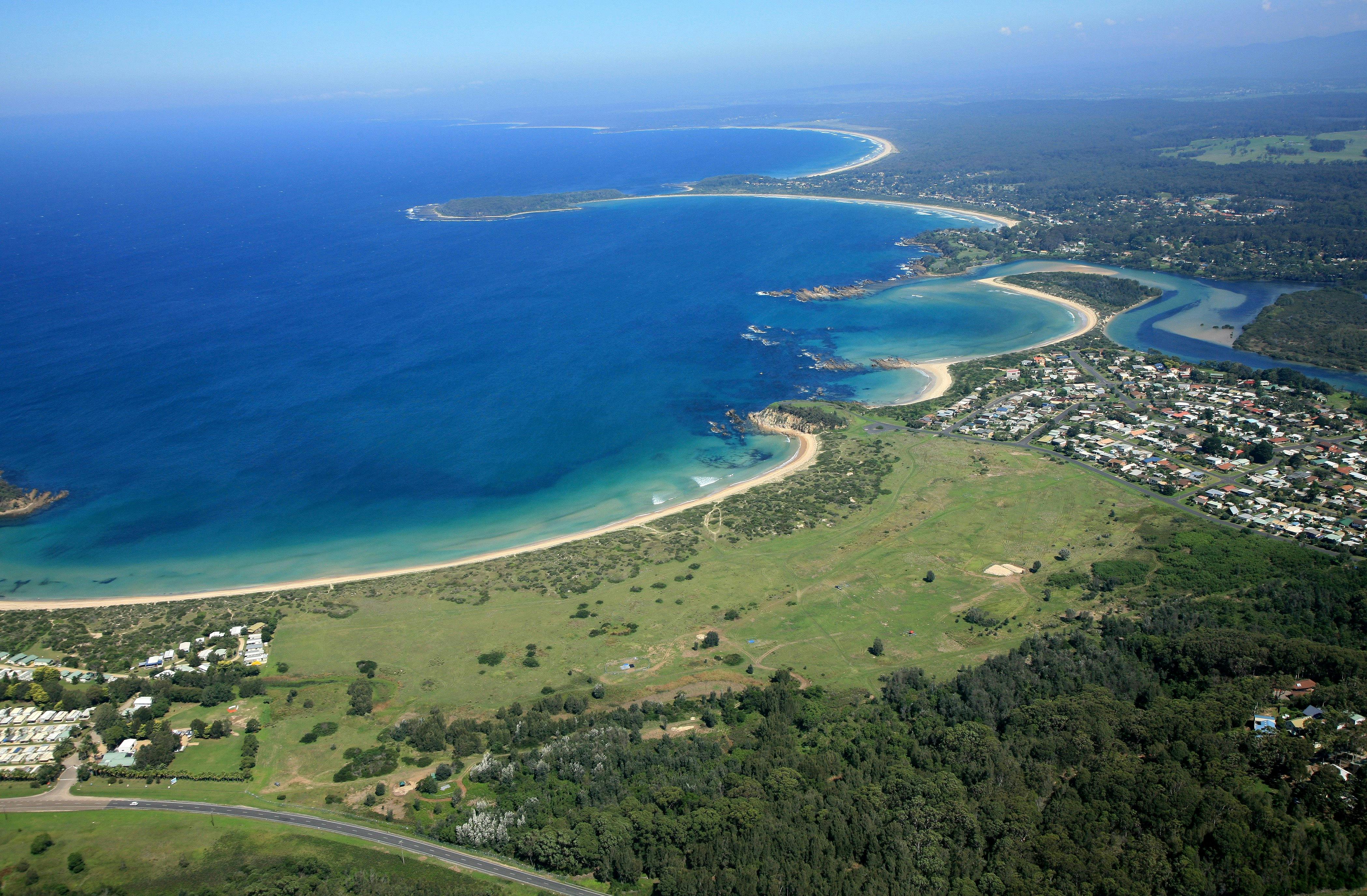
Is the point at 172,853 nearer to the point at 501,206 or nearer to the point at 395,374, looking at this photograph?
the point at 395,374

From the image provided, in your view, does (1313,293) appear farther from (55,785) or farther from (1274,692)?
(55,785)

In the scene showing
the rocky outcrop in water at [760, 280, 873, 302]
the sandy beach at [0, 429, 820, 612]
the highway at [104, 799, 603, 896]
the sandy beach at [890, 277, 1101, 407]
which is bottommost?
the highway at [104, 799, 603, 896]

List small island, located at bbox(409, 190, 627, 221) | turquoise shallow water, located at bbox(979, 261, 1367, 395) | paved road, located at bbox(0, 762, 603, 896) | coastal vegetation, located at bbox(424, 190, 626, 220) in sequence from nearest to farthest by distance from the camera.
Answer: paved road, located at bbox(0, 762, 603, 896) < turquoise shallow water, located at bbox(979, 261, 1367, 395) < small island, located at bbox(409, 190, 627, 221) < coastal vegetation, located at bbox(424, 190, 626, 220)

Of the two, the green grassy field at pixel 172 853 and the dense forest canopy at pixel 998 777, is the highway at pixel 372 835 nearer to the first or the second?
the green grassy field at pixel 172 853

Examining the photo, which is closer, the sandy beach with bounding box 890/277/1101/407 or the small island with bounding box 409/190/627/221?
the sandy beach with bounding box 890/277/1101/407

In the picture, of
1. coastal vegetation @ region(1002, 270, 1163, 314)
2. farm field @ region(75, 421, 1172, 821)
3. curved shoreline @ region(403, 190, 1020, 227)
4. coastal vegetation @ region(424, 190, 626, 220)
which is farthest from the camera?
coastal vegetation @ region(424, 190, 626, 220)

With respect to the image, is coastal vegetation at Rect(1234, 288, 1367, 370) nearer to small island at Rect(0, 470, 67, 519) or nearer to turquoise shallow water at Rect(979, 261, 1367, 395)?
turquoise shallow water at Rect(979, 261, 1367, 395)

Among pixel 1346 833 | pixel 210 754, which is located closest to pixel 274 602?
pixel 210 754

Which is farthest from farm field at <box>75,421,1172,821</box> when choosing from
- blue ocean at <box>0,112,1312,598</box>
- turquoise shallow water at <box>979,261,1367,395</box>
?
turquoise shallow water at <box>979,261,1367,395</box>

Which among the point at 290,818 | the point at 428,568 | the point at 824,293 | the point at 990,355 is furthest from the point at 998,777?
the point at 824,293
